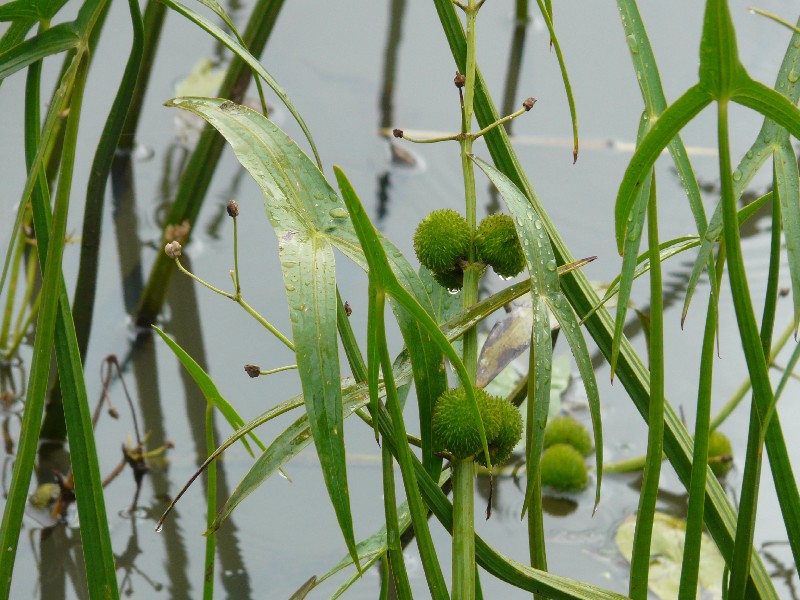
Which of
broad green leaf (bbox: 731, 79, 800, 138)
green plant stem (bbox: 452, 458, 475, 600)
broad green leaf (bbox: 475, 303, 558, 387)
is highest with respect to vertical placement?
broad green leaf (bbox: 731, 79, 800, 138)

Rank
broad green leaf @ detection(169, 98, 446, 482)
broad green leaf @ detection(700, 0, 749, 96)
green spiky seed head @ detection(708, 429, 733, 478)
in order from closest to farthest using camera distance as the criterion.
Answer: broad green leaf @ detection(700, 0, 749, 96) → broad green leaf @ detection(169, 98, 446, 482) → green spiky seed head @ detection(708, 429, 733, 478)

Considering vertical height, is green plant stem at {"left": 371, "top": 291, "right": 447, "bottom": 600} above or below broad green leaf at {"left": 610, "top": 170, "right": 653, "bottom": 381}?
below

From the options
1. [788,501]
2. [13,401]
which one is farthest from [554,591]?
[13,401]

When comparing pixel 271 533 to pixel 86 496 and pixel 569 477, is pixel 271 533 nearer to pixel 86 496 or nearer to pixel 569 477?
pixel 569 477

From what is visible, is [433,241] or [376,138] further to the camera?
[376,138]

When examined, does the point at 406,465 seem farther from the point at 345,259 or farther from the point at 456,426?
the point at 345,259

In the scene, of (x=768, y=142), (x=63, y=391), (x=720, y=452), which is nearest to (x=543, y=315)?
(x=768, y=142)

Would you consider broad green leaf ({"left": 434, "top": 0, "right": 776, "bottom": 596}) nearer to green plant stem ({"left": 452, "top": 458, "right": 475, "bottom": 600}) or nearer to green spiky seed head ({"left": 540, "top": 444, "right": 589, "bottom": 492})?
green plant stem ({"left": 452, "top": 458, "right": 475, "bottom": 600})

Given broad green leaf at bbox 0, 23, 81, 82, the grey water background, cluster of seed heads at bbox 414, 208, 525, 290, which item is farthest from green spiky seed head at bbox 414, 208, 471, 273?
the grey water background
